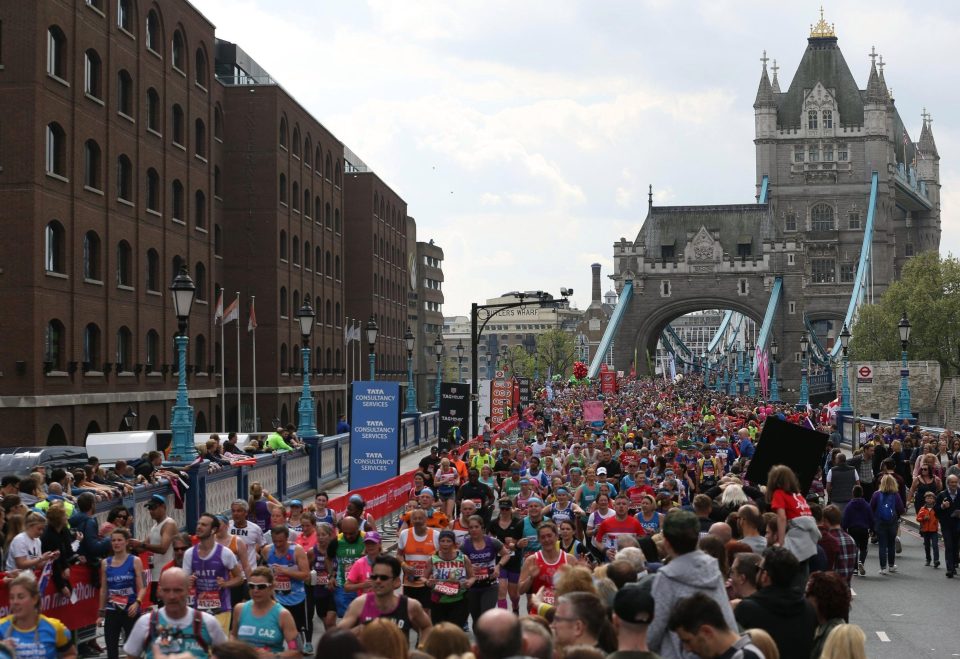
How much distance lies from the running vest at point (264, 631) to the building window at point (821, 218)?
419 feet

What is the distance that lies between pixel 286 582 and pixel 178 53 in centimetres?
3605

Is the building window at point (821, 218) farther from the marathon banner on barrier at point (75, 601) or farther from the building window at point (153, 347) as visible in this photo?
the marathon banner on barrier at point (75, 601)

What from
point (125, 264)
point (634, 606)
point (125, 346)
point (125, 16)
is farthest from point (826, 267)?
point (634, 606)

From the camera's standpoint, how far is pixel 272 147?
5309 cm

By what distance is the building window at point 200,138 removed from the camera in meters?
46.6

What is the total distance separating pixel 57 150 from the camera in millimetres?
33656

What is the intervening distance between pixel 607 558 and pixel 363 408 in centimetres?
733

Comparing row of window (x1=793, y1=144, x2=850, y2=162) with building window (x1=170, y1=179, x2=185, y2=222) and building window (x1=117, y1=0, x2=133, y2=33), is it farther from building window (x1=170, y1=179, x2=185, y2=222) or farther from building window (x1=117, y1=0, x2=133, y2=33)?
building window (x1=117, y1=0, x2=133, y2=33)

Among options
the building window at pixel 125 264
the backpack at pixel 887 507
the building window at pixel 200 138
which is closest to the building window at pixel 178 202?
the building window at pixel 200 138

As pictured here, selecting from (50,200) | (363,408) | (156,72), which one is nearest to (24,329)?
(50,200)

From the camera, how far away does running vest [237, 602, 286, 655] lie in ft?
26.8

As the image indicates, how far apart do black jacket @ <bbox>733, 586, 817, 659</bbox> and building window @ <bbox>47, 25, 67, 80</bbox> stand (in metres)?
29.8

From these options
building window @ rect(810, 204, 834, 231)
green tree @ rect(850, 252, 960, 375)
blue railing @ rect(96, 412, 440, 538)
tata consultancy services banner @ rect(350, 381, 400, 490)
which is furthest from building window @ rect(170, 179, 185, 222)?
building window @ rect(810, 204, 834, 231)

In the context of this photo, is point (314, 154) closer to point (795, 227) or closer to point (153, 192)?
point (153, 192)
